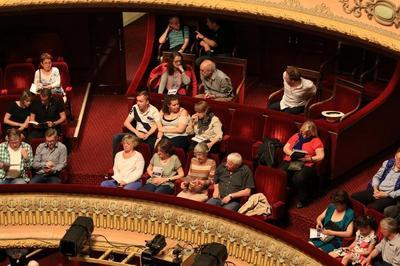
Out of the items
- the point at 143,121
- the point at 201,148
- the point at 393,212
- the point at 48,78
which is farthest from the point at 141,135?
the point at 393,212

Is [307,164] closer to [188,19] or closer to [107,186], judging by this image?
[107,186]

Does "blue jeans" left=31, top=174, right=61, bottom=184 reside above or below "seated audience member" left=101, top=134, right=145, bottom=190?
below

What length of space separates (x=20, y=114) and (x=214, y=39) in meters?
1.28

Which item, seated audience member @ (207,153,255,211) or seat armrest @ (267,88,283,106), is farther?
seat armrest @ (267,88,283,106)

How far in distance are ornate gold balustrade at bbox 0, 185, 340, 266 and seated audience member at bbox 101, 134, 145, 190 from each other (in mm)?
166

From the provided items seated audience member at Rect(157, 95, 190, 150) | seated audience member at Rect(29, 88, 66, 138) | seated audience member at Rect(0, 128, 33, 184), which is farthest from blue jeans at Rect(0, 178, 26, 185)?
seated audience member at Rect(157, 95, 190, 150)

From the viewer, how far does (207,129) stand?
4590 mm

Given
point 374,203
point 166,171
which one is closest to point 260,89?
point 166,171

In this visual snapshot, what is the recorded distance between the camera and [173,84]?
504cm

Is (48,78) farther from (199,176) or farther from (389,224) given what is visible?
(389,224)

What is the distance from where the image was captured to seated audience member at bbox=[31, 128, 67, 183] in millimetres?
4535

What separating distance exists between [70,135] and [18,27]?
1.09 m

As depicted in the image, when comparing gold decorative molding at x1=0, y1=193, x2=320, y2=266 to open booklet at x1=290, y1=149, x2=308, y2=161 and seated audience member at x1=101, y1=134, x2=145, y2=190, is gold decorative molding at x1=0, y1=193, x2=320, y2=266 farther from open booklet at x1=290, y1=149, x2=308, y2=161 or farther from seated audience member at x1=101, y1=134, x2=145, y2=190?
open booklet at x1=290, y1=149, x2=308, y2=161

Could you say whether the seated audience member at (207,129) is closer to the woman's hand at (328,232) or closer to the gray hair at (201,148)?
the gray hair at (201,148)
